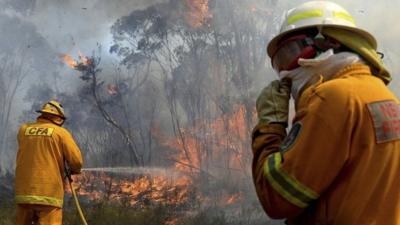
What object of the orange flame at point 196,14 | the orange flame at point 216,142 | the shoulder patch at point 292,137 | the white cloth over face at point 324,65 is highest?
the orange flame at point 196,14

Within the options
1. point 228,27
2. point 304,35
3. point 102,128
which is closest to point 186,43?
point 228,27

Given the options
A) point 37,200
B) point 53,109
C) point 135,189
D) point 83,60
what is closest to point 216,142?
point 135,189

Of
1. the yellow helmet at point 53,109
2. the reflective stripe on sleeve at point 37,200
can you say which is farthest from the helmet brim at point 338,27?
the yellow helmet at point 53,109

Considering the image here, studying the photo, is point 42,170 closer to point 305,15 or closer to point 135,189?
point 305,15

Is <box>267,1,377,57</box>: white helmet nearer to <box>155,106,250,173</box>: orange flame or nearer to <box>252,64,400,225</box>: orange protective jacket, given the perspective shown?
<box>252,64,400,225</box>: orange protective jacket

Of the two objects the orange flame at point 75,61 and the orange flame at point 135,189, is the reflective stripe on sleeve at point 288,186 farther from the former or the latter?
the orange flame at point 75,61

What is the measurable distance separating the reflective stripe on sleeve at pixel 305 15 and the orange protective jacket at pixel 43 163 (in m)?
3.89

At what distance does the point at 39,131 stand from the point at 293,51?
4.04 meters

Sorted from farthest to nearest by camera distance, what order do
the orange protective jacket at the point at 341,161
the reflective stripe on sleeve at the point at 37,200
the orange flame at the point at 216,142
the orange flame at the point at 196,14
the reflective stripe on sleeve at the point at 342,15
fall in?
the orange flame at the point at 196,14 < the orange flame at the point at 216,142 < the reflective stripe on sleeve at the point at 37,200 < the reflective stripe on sleeve at the point at 342,15 < the orange protective jacket at the point at 341,161

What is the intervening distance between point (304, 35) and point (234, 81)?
10256 mm

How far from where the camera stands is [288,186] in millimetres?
1332

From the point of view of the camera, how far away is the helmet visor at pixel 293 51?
1539 millimetres

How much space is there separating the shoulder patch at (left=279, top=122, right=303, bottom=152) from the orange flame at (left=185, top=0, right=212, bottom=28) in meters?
10.7

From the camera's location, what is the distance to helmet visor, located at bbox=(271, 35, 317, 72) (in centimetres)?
154
